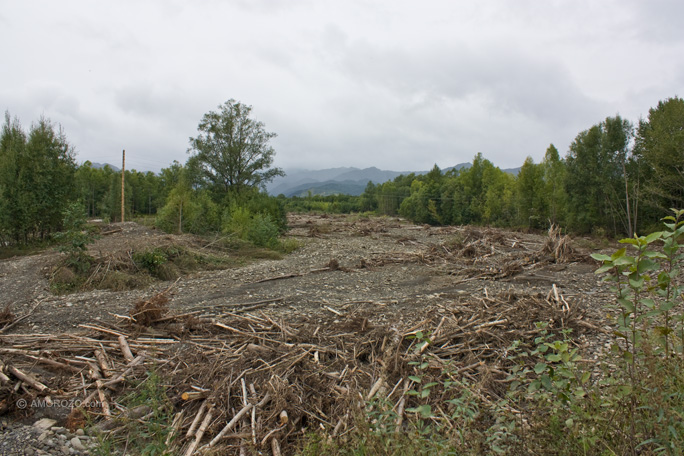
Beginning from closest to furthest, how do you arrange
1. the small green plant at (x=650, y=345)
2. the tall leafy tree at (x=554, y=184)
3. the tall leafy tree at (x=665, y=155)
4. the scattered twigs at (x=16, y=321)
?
the small green plant at (x=650, y=345)
the scattered twigs at (x=16, y=321)
the tall leafy tree at (x=665, y=155)
the tall leafy tree at (x=554, y=184)

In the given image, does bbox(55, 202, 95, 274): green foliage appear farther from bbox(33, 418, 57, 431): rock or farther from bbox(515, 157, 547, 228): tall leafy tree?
bbox(515, 157, 547, 228): tall leafy tree

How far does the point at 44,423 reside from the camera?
3820 millimetres

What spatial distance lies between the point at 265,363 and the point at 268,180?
87.4ft

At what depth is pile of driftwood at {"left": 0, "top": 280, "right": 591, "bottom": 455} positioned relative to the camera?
12.4ft

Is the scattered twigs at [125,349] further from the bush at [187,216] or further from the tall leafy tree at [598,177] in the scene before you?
the tall leafy tree at [598,177]

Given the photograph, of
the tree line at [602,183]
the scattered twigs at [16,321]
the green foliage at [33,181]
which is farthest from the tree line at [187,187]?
the tree line at [602,183]

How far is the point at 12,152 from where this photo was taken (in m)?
16.4

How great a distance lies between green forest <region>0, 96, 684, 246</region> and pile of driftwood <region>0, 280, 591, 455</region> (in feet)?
25.3

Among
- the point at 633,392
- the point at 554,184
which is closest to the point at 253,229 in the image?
the point at 633,392

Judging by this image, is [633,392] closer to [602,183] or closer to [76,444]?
[76,444]

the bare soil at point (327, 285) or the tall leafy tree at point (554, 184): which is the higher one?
the tall leafy tree at point (554, 184)

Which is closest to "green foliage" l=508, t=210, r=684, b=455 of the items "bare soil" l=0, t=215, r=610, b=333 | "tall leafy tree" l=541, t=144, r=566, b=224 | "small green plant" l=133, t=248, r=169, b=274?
"bare soil" l=0, t=215, r=610, b=333

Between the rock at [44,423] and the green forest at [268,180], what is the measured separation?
9.15 metres

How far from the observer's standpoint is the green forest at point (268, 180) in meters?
17.2
